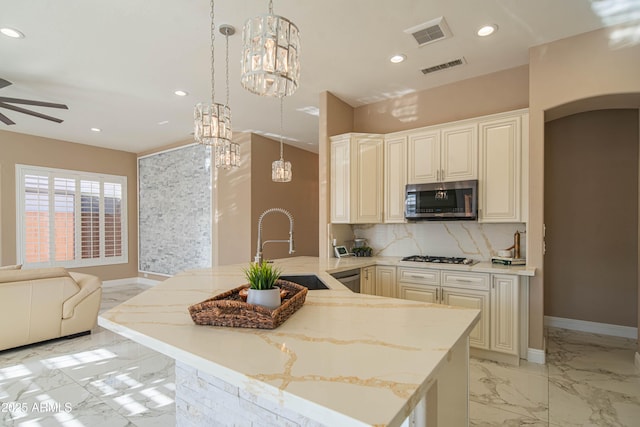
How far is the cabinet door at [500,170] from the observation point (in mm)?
3227

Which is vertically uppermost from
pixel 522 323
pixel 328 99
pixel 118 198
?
pixel 328 99

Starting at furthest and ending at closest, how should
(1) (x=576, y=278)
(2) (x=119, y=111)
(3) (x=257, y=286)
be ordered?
(2) (x=119, y=111) → (1) (x=576, y=278) → (3) (x=257, y=286)

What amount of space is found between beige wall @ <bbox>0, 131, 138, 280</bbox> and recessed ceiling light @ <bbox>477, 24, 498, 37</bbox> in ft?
24.4

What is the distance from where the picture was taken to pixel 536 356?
3.08 metres

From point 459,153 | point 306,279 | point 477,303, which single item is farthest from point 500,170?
point 306,279

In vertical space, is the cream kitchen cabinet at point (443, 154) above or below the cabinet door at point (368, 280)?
above

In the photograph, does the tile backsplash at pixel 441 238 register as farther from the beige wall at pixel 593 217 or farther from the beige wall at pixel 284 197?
the beige wall at pixel 284 197

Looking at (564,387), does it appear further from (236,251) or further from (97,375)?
(236,251)

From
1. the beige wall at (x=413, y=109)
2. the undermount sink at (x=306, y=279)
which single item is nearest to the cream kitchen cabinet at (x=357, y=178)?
the beige wall at (x=413, y=109)

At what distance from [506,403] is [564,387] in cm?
64

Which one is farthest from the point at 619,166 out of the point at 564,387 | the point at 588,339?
the point at 564,387

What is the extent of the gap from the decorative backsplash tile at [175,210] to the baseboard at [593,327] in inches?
219

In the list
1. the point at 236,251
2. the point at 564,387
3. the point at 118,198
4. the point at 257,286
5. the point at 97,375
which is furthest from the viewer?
the point at 118,198

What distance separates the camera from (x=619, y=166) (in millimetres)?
3832
